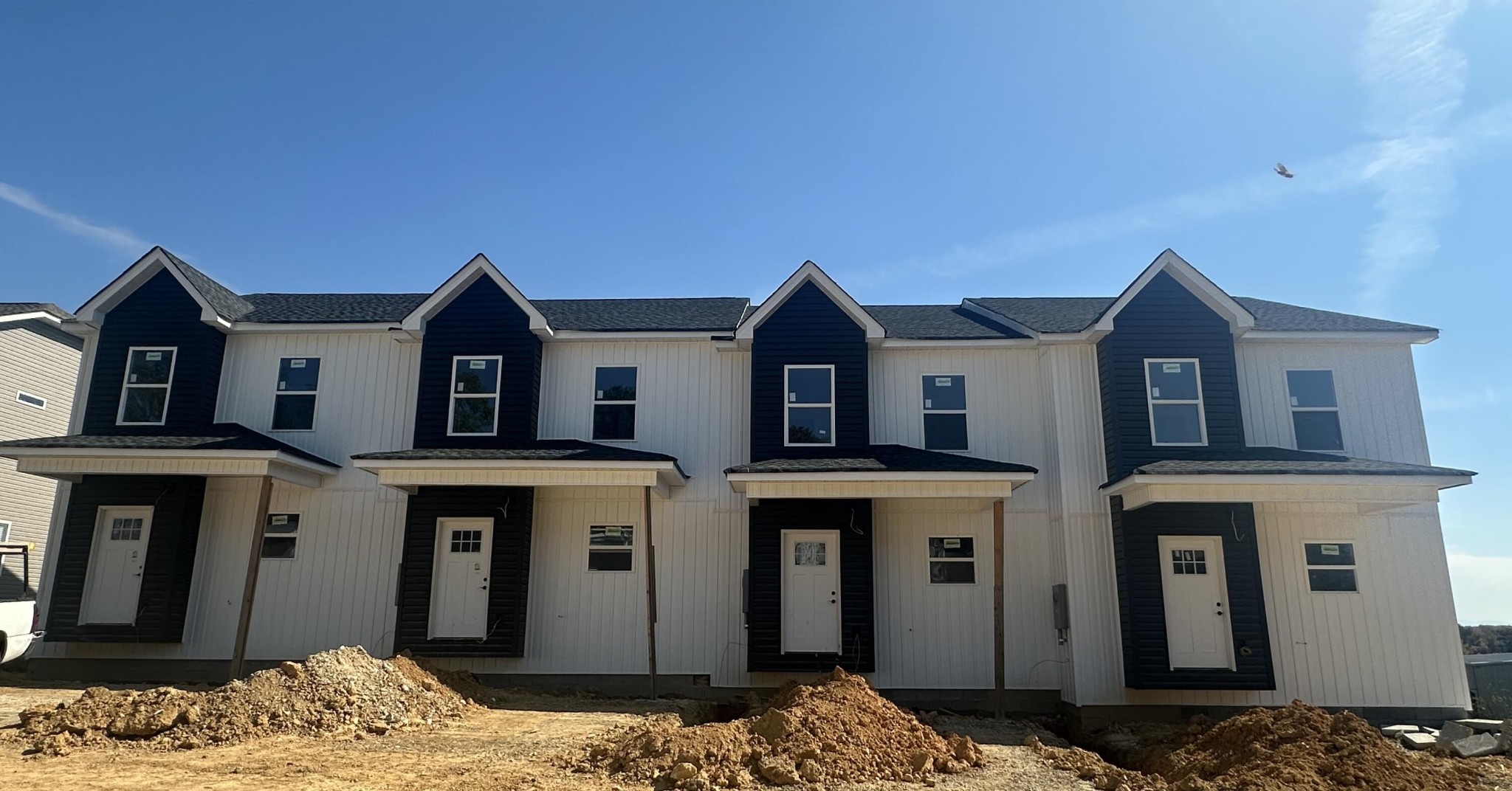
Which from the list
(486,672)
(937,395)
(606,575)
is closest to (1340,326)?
(937,395)

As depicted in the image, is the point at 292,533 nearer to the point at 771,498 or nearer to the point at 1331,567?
the point at 771,498

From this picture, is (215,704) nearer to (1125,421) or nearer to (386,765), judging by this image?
(386,765)

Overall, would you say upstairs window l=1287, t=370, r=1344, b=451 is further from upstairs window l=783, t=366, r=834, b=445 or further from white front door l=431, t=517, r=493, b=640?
white front door l=431, t=517, r=493, b=640

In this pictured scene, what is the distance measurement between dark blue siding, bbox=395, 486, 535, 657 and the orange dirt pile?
8864mm

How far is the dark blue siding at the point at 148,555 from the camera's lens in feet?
50.6

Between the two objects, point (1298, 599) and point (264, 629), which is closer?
point (1298, 599)

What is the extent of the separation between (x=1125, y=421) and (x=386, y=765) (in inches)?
472

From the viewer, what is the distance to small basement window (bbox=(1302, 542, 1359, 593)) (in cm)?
1471

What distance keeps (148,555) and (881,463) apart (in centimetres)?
1300

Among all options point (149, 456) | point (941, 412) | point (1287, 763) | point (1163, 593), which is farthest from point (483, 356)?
point (1287, 763)

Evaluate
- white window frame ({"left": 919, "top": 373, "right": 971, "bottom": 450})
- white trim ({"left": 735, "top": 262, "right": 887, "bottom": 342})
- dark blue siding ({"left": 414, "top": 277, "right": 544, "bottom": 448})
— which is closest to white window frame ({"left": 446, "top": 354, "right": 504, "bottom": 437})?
dark blue siding ({"left": 414, "top": 277, "right": 544, "bottom": 448})

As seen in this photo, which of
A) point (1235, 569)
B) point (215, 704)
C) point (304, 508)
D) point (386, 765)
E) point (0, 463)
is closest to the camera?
point (386, 765)

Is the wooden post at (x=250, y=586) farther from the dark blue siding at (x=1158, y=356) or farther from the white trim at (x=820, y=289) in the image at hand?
the dark blue siding at (x=1158, y=356)

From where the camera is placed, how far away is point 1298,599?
1467 centimetres
